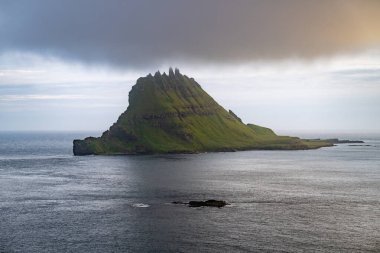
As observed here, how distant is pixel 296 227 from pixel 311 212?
23196 mm

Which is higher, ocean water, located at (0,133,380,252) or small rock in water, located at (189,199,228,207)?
small rock in water, located at (189,199,228,207)

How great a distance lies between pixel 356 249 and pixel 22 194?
13039cm

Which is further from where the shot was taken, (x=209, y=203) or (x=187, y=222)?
(x=209, y=203)

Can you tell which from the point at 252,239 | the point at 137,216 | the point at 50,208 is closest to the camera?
the point at 252,239

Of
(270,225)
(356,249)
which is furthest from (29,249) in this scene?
(356,249)

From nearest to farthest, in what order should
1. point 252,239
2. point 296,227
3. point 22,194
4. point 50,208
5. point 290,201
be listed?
point 252,239, point 296,227, point 50,208, point 290,201, point 22,194

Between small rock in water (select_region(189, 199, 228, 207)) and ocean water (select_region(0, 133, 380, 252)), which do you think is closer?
ocean water (select_region(0, 133, 380, 252))

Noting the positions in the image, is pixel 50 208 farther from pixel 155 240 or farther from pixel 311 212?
pixel 311 212

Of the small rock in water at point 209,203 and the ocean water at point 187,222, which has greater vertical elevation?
the small rock in water at point 209,203

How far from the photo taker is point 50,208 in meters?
160

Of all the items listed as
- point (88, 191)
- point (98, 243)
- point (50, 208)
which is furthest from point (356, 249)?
point (88, 191)

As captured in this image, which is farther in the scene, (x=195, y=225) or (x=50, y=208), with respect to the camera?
(x=50, y=208)

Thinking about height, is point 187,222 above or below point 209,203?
below

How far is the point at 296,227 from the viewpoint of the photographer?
427ft
